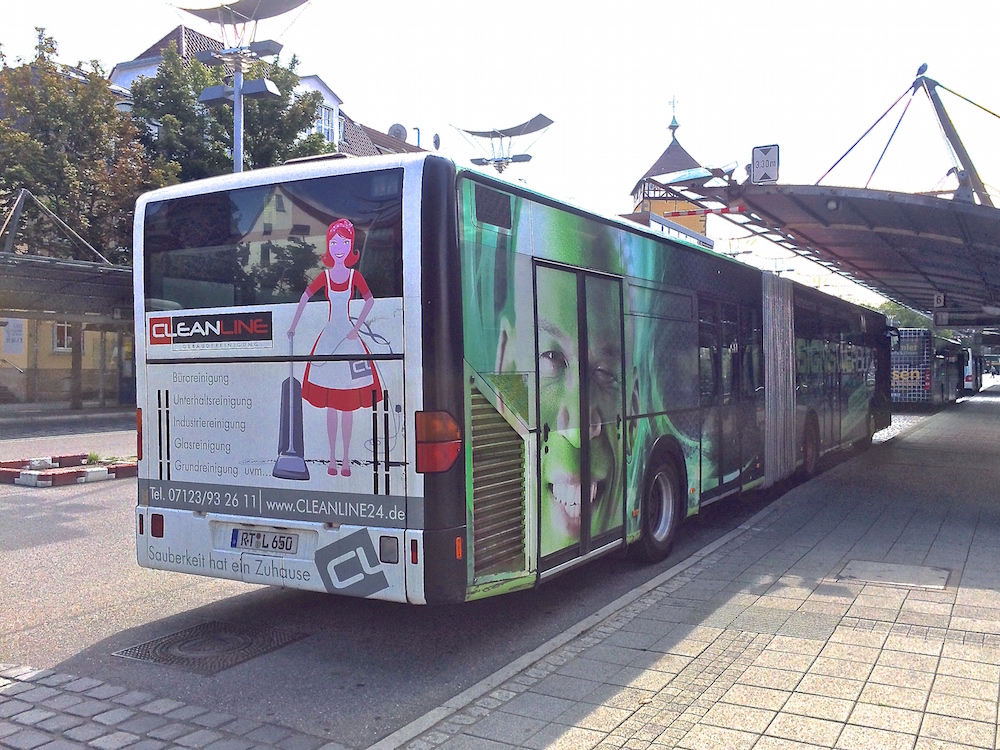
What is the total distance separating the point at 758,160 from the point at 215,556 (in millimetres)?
9077

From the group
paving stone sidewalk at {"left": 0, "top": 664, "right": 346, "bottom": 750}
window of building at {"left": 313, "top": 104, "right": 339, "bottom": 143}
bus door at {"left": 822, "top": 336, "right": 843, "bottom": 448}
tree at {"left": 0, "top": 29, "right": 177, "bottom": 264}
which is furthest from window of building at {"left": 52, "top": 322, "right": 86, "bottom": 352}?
paving stone sidewalk at {"left": 0, "top": 664, "right": 346, "bottom": 750}

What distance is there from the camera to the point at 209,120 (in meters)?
30.1

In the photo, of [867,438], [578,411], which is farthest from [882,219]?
[578,411]

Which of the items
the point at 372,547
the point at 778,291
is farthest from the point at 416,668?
the point at 778,291

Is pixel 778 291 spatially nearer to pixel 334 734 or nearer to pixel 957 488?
pixel 957 488

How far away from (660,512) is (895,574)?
2.06 m

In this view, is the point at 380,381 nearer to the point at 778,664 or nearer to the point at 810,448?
the point at 778,664

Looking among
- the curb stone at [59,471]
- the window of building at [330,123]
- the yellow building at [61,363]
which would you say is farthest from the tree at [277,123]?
the curb stone at [59,471]

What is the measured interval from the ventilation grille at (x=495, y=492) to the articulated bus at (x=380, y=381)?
0.02 meters

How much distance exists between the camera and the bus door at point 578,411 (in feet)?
19.5

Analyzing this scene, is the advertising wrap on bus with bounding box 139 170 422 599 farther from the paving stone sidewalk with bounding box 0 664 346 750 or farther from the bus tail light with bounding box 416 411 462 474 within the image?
the paving stone sidewalk with bounding box 0 664 346 750

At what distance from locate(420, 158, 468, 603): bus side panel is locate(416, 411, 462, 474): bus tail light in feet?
0.14

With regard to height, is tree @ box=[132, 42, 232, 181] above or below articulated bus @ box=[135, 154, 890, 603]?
above

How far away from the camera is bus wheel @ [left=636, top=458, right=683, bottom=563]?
7.64 metres
